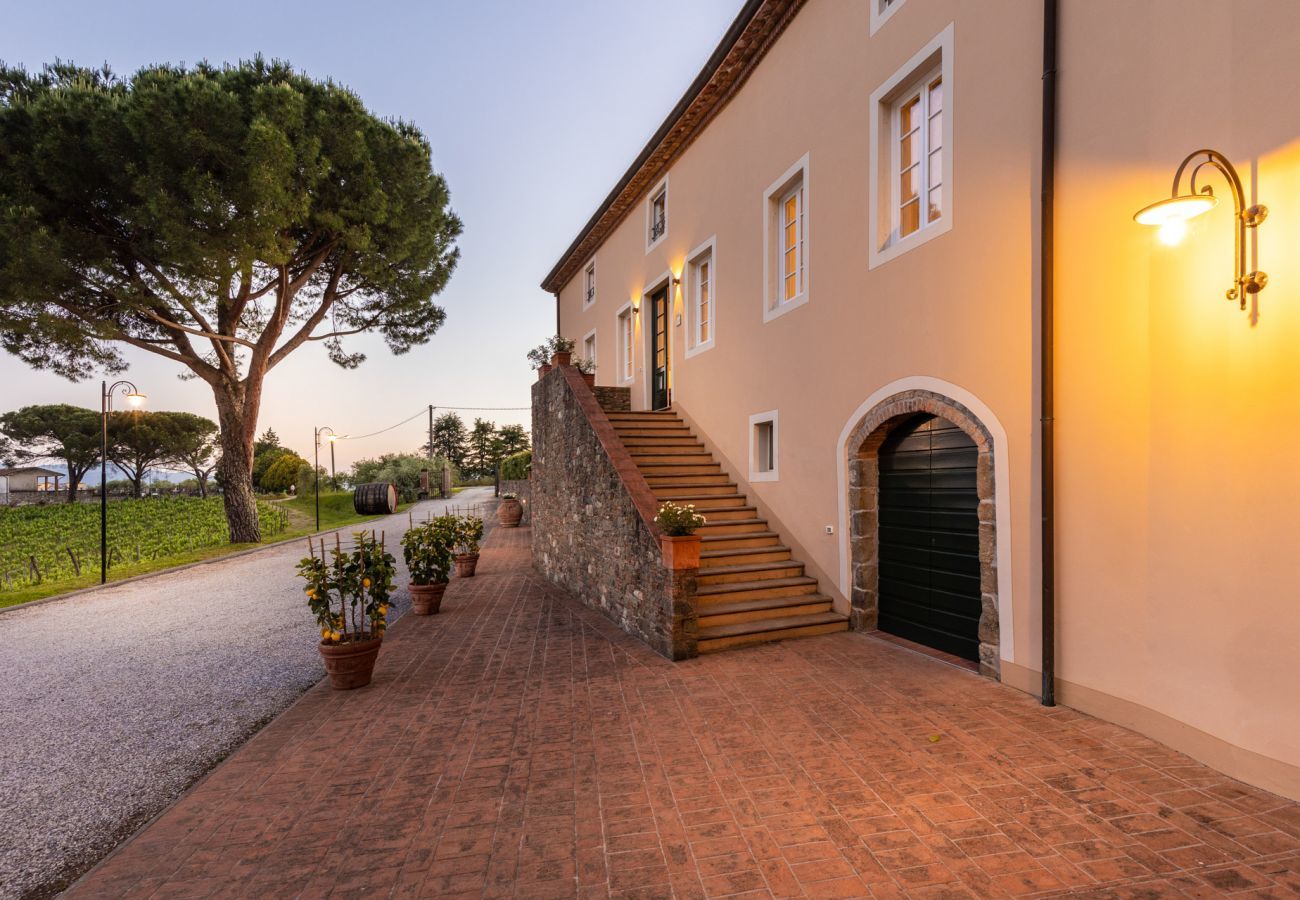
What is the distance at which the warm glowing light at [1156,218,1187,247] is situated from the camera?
322 centimetres

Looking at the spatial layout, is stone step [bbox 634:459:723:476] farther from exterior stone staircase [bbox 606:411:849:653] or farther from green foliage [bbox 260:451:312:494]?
green foliage [bbox 260:451:312:494]

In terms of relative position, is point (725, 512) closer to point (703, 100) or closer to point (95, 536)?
point (703, 100)

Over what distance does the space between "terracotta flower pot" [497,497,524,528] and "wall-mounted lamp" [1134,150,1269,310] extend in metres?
17.4

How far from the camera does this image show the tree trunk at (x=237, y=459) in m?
14.7

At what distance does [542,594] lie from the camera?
28.3 feet

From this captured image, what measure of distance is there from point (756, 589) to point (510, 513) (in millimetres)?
13550

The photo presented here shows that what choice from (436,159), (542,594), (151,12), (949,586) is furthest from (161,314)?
(949,586)

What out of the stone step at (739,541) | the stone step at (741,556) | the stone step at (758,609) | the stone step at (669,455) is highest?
the stone step at (669,455)

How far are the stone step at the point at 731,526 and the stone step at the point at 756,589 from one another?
94 cm

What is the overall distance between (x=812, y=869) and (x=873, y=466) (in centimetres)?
421

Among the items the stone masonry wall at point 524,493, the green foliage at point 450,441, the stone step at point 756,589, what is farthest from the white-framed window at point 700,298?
the green foliage at point 450,441

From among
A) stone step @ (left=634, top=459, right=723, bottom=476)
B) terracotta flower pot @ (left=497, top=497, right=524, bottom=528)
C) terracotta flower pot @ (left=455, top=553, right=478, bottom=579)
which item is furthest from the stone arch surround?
terracotta flower pot @ (left=497, top=497, right=524, bottom=528)

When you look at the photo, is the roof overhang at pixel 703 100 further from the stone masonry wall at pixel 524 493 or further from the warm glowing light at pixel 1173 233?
the stone masonry wall at pixel 524 493

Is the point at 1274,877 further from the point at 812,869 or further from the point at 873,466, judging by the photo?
the point at 873,466
